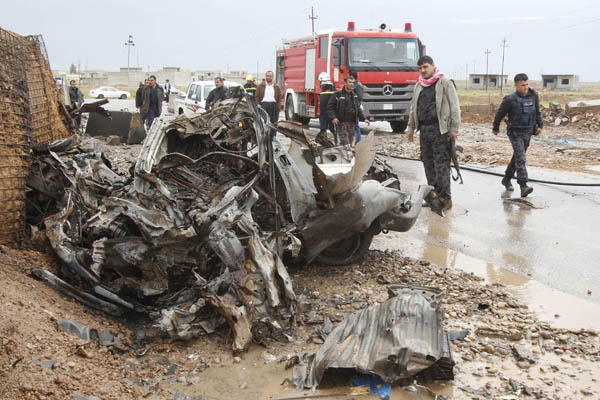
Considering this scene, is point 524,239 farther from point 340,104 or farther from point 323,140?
point 340,104

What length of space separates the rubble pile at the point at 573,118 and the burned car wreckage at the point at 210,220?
1548 centimetres

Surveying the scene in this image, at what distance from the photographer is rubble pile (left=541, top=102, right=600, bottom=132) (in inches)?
733

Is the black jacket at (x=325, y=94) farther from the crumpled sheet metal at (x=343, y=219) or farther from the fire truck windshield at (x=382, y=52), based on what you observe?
the crumpled sheet metal at (x=343, y=219)

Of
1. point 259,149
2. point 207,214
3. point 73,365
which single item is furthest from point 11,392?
point 259,149

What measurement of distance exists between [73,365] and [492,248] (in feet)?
14.7

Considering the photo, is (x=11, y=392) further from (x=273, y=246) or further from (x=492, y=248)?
(x=492, y=248)

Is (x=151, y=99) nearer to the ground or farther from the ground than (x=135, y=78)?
nearer to the ground

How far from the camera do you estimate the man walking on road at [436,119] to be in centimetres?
743

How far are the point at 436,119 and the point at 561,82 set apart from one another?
66.3 metres

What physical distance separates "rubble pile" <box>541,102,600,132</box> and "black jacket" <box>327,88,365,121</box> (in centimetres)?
1126

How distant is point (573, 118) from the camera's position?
1980cm

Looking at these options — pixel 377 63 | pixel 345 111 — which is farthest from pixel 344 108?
pixel 377 63

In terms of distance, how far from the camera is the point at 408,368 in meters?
3.30

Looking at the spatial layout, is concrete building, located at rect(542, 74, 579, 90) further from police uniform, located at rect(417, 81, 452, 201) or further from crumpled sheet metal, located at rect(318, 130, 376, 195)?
crumpled sheet metal, located at rect(318, 130, 376, 195)
